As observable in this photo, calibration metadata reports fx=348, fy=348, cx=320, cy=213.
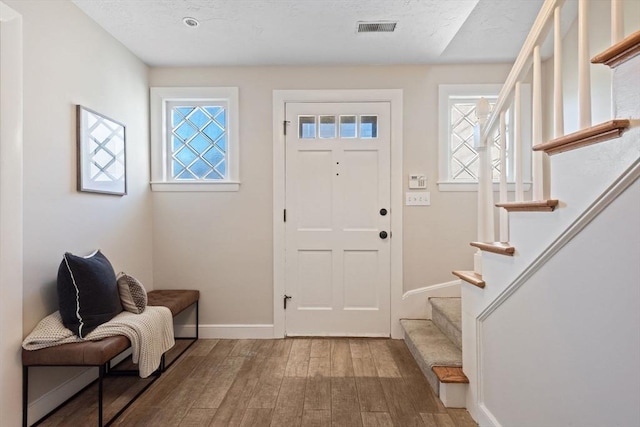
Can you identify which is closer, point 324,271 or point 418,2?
point 418,2

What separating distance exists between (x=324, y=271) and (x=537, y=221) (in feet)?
6.44

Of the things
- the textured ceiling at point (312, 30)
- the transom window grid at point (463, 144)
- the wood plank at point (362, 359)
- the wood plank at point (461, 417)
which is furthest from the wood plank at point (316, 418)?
the textured ceiling at point (312, 30)

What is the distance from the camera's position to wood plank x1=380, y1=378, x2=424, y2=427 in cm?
186

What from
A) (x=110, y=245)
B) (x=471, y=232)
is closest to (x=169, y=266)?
(x=110, y=245)

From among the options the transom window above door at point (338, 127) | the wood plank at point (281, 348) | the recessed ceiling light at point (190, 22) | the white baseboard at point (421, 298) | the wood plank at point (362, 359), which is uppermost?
the recessed ceiling light at point (190, 22)

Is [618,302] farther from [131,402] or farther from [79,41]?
[79,41]

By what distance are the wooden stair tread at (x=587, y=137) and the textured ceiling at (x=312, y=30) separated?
4.54 ft

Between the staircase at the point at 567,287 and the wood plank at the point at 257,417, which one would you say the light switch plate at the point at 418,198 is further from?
the wood plank at the point at 257,417

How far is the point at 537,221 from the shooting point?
54.1 inches

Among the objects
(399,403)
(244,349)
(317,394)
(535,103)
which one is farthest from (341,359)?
(535,103)

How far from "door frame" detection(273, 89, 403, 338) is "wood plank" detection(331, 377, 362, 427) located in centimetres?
91

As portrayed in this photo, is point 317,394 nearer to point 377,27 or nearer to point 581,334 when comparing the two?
point 581,334

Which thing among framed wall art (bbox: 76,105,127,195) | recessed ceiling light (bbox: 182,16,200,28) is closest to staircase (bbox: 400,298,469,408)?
framed wall art (bbox: 76,105,127,195)

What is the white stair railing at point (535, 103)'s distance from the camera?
1.15 m
